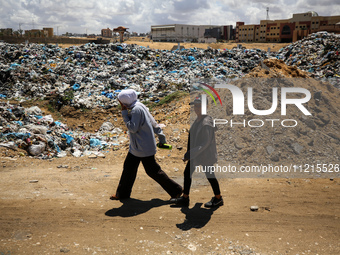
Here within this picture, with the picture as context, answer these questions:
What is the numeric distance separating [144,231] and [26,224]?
50.0 inches

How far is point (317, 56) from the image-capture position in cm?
1631

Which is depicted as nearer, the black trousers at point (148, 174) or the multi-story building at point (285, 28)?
the black trousers at point (148, 174)

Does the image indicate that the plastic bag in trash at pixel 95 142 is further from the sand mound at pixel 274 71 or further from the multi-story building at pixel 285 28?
the multi-story building at pixel 285 28

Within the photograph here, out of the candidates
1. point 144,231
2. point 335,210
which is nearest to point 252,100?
point 335,210

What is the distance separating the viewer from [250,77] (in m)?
7.46

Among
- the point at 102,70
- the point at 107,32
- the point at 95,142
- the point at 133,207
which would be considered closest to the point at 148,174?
the point at 133,207

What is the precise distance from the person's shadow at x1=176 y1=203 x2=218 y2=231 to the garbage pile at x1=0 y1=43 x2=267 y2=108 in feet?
26.0

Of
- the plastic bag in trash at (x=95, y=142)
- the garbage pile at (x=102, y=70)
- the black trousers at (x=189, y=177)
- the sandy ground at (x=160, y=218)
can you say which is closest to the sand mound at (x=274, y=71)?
the sandy ground at (x=160, y=218)

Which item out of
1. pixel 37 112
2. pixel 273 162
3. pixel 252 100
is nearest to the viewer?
pixel 273 162

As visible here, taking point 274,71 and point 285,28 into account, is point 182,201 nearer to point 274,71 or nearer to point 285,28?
point 274,71

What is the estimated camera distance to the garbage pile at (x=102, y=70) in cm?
1220

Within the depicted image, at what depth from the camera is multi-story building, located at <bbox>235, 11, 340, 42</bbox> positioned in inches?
1558

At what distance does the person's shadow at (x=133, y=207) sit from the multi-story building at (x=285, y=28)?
38.6m

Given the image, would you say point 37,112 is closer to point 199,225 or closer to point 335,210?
point 199,225
